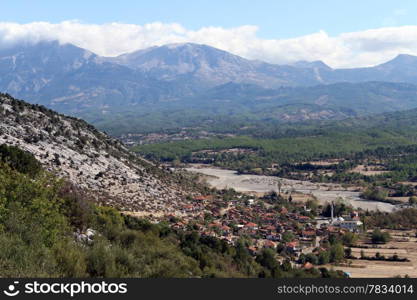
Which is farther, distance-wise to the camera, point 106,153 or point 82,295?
point 106,153

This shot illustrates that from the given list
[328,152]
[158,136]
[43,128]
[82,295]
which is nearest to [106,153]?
[43,128]

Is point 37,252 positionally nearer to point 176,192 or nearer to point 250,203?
point 176,192

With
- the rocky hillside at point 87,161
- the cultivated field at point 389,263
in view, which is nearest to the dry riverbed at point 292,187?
the cultivated field at point 389,263

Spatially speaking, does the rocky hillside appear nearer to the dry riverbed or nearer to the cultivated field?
the cultivated field

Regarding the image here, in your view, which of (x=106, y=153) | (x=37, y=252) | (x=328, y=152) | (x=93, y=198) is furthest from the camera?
(x=328, y=152)

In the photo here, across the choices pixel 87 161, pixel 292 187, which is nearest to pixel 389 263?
pixel 87 161

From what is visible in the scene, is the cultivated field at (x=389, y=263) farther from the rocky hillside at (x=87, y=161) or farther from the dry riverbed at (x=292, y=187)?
the dry riverbed at (x=292, y=187)

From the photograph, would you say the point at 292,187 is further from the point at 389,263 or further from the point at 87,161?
the point at 87,161

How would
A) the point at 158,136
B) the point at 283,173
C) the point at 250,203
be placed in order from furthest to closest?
1. the point at 158,136
2. the point at 283,173
3. the point at 250,203
